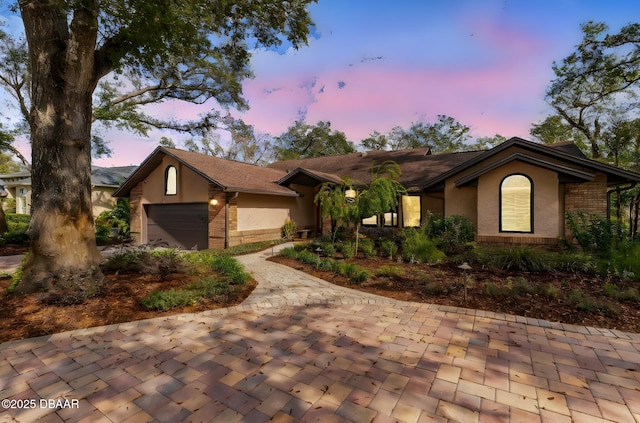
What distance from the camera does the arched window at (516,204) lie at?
31.6ft

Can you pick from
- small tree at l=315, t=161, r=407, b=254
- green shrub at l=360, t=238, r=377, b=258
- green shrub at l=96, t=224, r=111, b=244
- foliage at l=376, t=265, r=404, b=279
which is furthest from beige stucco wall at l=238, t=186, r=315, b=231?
green shrub at l=96, t=224, r=111, b=244

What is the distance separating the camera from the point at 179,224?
1355cm

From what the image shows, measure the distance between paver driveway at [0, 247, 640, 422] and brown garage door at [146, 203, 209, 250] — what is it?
898cm

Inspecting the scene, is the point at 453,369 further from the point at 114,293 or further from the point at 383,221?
the point at 383,221

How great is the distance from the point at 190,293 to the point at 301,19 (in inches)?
308

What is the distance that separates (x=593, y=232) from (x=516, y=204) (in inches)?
82.7

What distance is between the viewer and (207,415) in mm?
2303

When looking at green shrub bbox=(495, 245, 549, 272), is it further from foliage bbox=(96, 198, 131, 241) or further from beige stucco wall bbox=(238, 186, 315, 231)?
foliage bbox=(96, 198, 131, 241)

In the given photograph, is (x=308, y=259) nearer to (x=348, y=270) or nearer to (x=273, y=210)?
(x=348, y=270)

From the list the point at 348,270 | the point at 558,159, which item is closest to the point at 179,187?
the point at 348,270

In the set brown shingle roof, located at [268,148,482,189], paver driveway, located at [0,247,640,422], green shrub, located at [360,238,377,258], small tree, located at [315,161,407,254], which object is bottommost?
Answer: paver driveway, located at [0,247,640,422]

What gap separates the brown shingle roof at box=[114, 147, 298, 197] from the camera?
1198 centimetres

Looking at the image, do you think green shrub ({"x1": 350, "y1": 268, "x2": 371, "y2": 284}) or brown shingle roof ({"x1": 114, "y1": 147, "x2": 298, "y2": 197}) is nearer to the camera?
green shrub ({"x1": 350, "y1": 268, "x2": 371, "y2": 284})

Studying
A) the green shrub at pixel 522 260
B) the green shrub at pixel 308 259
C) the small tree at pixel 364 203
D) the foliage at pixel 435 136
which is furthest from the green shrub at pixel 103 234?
the foliage at pixel 435 136
